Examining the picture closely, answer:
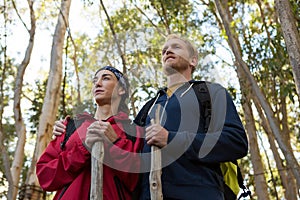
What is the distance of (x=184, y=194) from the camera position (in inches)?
92.0

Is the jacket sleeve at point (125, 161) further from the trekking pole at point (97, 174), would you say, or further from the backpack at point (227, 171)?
the backpack at point (227, 171)

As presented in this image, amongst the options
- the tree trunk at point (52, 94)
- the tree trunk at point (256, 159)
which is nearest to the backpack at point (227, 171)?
the tree trunk at point (52, 94)

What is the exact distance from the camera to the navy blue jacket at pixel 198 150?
92.8 inches

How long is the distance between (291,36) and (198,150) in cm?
217

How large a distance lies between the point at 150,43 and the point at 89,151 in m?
8.54

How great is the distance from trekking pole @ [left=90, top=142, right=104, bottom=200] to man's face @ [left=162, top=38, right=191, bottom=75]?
0.69m

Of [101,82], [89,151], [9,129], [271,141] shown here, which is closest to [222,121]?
[89,151]

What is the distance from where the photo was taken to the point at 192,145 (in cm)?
239

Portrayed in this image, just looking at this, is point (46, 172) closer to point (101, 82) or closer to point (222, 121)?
point (101, 82)

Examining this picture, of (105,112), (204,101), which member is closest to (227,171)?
(204,101)

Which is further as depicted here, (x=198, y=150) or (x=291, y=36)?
(x=291, y=36)

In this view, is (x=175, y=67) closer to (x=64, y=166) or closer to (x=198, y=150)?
(x=198, y=150)

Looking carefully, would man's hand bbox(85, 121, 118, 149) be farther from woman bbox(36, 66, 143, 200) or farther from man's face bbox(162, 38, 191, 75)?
man's face bbox(162, 38, 191, 75)

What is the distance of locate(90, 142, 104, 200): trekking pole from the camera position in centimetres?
229
